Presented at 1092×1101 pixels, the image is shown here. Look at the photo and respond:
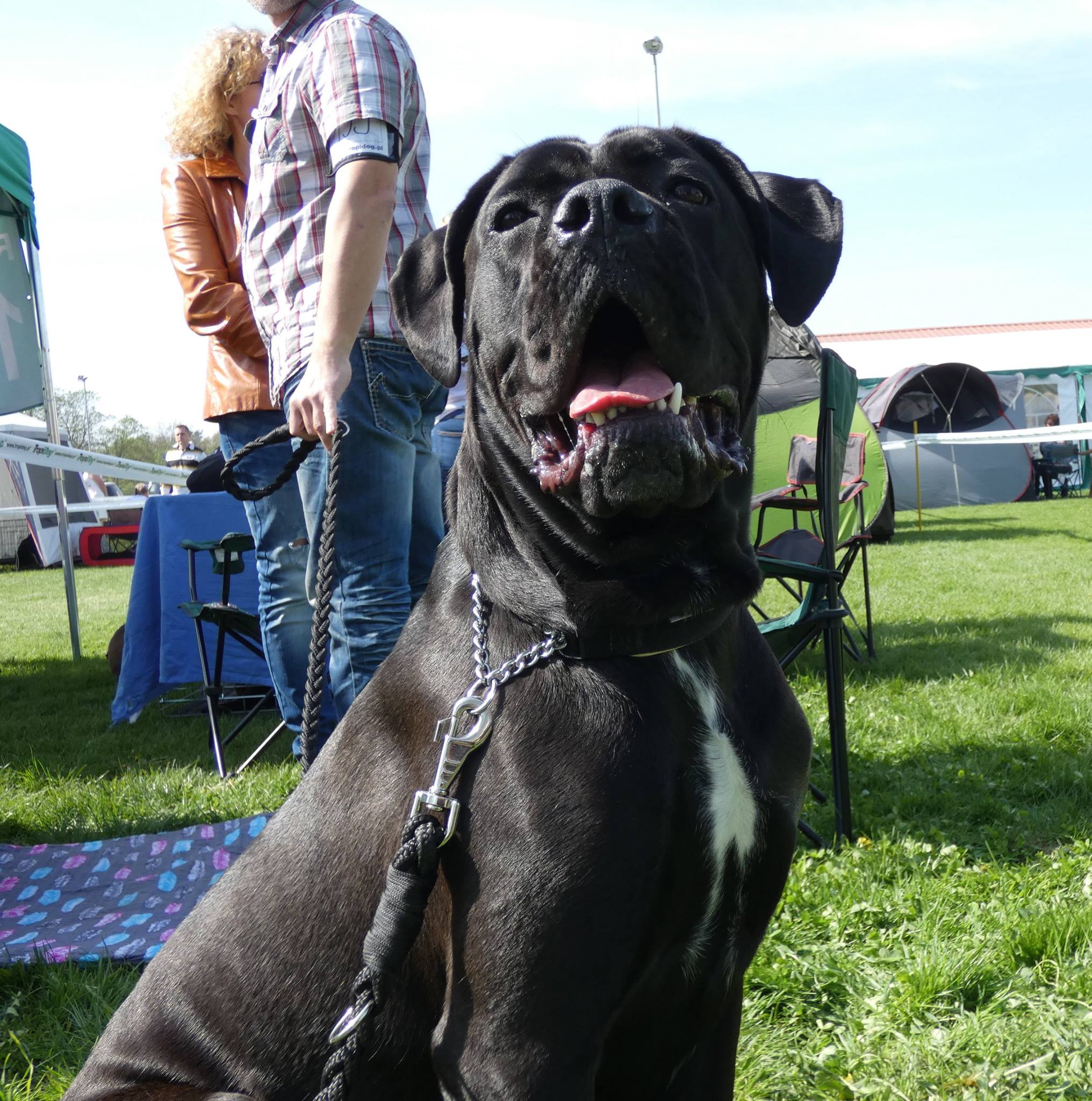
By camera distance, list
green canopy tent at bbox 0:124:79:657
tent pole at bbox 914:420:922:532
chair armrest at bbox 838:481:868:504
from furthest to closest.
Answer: tent pole at bbox 914:420:922:532 → green canopy tent at bbox 0:124:79:657 → chair armrest at bbox 838:481:868:504

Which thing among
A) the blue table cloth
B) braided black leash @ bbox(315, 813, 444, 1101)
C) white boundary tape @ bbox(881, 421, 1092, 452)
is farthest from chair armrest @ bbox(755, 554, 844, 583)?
white boundary tape @ bbox(881, 421, 1092, 452)

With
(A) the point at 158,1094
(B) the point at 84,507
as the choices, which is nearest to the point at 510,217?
(A) the point at 158,1094

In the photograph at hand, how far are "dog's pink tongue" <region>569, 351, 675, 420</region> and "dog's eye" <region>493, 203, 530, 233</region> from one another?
1.02 feet

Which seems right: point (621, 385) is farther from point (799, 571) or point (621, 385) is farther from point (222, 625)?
point (222, 625)

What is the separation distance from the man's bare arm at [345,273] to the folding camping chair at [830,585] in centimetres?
146

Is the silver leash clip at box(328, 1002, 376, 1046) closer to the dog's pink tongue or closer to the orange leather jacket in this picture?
the dog's pink tongue

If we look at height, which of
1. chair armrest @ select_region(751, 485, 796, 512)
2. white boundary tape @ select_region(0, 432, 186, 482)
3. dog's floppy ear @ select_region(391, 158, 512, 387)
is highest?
dog's floppy ear @ select_region(391, 158, 512, 387)

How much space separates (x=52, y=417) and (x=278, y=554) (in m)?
5.15

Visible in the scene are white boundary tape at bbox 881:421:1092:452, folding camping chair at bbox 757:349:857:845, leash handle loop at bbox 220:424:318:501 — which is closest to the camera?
leash handle loop at bbox 220:424:318:501

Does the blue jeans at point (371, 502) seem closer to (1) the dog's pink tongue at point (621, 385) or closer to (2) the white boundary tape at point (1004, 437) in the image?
(1) the dog's pink tongue at point (621, 385)

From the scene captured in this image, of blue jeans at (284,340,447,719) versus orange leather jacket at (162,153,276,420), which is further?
orange leather jacket at (162,153,276,420)

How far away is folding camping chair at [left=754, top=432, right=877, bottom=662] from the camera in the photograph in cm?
566

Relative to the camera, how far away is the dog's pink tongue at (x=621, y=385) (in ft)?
5.25

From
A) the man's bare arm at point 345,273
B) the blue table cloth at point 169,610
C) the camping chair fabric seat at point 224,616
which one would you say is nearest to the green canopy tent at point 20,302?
the blue table cloth at point 169,610
